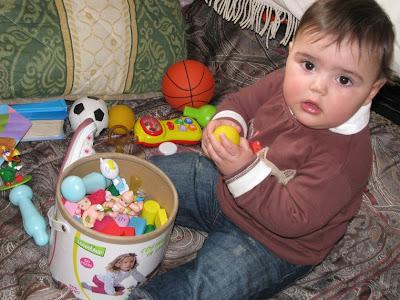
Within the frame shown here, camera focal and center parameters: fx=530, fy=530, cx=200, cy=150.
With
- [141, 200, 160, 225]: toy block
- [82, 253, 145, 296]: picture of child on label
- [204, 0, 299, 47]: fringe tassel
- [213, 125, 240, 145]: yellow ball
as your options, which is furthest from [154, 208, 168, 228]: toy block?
[204, 0, 299, 47]: fringe tassel

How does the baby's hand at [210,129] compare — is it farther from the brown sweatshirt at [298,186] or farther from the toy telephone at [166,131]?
the toy telephone at [166,131]

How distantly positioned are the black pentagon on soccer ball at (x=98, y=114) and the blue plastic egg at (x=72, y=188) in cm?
38

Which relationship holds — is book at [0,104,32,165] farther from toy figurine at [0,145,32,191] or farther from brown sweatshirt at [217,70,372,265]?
brown sweatshirt at [217,70,372,265]

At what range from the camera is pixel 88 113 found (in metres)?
1.36

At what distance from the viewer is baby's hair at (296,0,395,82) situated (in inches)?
33.2

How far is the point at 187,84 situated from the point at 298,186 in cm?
65

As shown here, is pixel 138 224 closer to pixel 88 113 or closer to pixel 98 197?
pixel 98 197

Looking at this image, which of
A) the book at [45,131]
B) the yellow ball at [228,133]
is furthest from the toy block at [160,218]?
the book at [45,131]

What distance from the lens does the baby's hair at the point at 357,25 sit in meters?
0.84

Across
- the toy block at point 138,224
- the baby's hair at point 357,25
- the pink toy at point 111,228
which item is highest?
the baby's hair at point 357,25

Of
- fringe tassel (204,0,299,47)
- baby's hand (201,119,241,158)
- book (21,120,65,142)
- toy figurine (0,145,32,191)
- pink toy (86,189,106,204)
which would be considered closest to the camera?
baby's hand (201,119,241,158)

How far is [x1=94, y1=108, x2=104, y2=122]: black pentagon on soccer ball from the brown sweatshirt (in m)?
0.47

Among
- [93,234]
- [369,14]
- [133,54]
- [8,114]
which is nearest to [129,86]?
[133,54]

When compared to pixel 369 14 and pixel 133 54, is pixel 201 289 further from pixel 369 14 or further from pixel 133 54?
pixel 133 54
